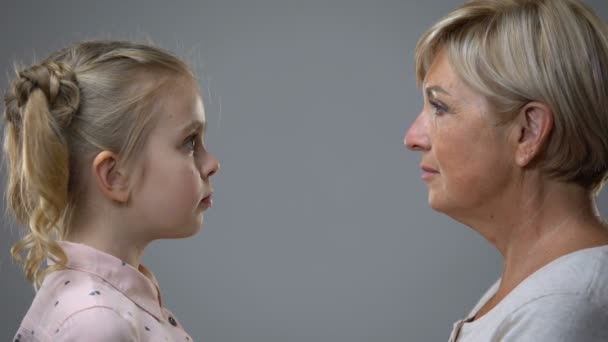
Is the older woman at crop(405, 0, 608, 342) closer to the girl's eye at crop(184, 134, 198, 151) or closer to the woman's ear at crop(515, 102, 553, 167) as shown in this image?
the woman's ear at crop(515, 102, 553, 167)

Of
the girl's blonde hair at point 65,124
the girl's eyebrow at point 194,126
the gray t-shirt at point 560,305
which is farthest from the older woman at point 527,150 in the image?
the girl's blonde hair at point 65,124

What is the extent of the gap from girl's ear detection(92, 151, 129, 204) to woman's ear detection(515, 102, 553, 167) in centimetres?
79

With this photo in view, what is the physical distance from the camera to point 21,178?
1.80 m

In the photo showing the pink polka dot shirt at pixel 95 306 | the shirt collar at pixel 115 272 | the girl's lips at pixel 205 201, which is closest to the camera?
the pink polka dot shirt at pixel 95 306

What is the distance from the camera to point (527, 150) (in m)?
A: 1.68

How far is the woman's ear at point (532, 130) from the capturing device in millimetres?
1635

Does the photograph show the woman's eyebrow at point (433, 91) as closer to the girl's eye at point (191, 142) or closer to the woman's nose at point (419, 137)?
Answer: the woman's nose at point (419, 137)

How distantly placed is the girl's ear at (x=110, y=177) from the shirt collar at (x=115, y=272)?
0.12m

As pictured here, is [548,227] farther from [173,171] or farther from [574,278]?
[173,171]

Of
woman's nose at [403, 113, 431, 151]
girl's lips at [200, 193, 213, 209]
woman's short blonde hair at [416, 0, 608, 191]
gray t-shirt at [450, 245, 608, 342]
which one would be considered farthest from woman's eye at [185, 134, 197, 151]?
gray t-shirt at [450, 245, 608, 342]

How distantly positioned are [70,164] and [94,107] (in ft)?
0.42

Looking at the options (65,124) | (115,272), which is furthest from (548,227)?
(65,124)

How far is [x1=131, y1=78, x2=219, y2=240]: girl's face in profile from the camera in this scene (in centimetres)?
182

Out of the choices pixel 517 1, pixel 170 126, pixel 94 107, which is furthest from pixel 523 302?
pixel 94 107
